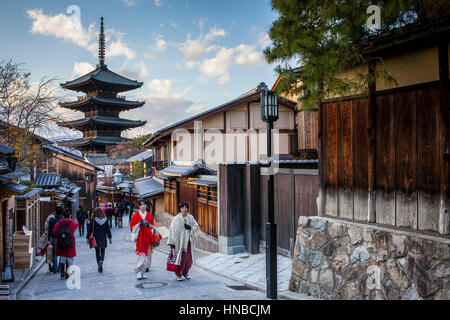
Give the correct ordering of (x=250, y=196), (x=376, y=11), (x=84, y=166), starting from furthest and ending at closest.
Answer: (x=84, y=166) < (x=250, y=196) < (x=376, y=11)

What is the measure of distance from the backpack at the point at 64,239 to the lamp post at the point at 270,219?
5.19 metres

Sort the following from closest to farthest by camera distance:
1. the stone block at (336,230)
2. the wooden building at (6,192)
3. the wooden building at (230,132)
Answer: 1. the stone block at (336,230)
2. the wooden building at (6,192)
3. the wooden building at (230,132)

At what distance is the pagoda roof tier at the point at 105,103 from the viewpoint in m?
51.3

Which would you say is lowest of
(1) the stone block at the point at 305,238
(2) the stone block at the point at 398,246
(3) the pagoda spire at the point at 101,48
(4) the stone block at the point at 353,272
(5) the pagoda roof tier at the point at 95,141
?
(4) the stone block at the point at 353,272

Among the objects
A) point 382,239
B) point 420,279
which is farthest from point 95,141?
point 420,279

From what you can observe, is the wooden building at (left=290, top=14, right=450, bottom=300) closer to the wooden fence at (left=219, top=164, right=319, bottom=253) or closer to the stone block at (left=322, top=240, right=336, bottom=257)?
the stone block at (left=322, top=240, right=336, bottom=257)

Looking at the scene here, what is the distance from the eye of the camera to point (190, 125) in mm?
19188

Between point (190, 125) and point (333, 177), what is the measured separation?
12.4m

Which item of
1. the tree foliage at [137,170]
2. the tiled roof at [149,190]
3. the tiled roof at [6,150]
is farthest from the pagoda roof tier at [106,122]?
the tiled roof at [6,150]

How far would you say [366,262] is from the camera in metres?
6.52

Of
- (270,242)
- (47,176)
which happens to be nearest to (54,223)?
(270,242)

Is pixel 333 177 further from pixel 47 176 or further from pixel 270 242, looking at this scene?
pixel 47 176

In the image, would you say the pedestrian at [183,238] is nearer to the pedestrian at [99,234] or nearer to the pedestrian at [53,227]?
the pedestrian at [99,234]

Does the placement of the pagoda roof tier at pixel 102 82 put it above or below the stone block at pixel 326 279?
above
